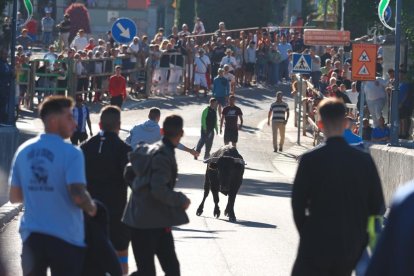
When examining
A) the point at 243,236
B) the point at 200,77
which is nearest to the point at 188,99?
the point at 200,77

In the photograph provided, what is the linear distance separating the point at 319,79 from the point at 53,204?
1330 inches

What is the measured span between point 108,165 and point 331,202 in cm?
300

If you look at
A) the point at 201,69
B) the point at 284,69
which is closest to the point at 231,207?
the point at 201,69

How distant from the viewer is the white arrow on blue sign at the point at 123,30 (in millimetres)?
37500

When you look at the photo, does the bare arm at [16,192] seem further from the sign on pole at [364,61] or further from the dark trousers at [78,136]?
the sign on pole at [364,61]

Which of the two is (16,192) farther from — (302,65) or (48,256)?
(302,65)

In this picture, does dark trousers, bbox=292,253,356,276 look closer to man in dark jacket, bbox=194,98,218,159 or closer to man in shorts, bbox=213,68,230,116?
man in dark jacket, bbox=194,98,218,159

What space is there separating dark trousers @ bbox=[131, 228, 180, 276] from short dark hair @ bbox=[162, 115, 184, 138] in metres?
→ 0.68

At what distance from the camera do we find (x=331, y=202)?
7602 millimetres

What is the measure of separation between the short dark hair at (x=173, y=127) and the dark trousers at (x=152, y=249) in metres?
0.68

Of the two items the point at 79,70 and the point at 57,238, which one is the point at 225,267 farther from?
the point at 79,70

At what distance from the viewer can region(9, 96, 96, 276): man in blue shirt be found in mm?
7801

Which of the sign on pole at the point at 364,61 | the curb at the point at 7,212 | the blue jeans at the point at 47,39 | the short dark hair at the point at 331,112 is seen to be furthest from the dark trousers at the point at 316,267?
the blue jeans at the point at 47,39

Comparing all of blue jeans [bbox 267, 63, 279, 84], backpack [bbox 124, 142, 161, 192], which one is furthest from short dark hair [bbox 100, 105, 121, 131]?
blue jeans [bbox 267, 63, 279, 84]
